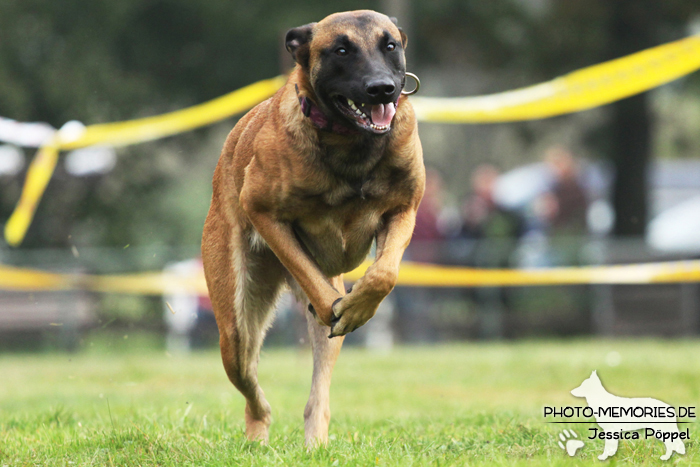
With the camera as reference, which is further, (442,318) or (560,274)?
(442,318)

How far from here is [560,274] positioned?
10836 mm

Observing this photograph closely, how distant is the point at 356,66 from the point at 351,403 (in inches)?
134

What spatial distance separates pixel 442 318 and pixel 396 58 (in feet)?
28.9

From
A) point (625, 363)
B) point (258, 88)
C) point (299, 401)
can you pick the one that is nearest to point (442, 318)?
point (625, 363)

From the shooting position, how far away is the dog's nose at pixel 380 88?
352 cm

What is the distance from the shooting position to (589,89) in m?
8.50

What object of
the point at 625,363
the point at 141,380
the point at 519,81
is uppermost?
the point at 519,81

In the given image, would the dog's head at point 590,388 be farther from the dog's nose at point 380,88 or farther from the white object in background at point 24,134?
the white object in background at point 24,134

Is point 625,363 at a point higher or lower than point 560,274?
lower

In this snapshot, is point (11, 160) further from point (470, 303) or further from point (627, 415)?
point (627, 415)

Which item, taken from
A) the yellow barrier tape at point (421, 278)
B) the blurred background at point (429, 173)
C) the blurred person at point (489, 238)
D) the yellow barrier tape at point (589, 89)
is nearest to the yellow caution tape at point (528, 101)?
the yellow barrier tape at point (589, 89)

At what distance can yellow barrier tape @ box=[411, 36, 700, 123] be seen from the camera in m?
8.08

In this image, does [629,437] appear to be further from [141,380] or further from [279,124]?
[141,380]

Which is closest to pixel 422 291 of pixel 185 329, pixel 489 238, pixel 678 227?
pixel 489 238
